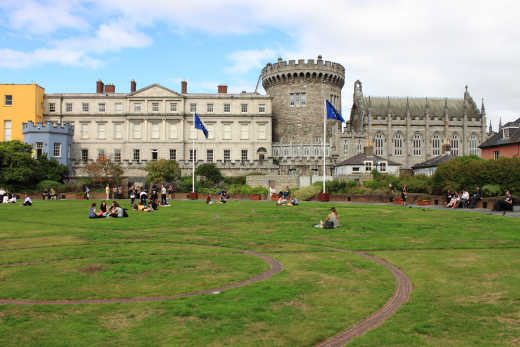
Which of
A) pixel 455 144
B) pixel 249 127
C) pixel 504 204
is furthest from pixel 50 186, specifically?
pixel 455 144

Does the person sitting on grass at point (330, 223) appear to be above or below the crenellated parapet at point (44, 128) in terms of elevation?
below

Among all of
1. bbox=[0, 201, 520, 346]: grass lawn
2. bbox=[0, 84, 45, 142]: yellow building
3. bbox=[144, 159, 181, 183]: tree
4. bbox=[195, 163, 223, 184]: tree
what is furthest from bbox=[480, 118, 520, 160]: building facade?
bbox=[0, 84, 45, 142]: yellow building

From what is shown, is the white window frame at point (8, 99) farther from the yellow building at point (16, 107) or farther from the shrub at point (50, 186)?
the shrub at point (50, 186)

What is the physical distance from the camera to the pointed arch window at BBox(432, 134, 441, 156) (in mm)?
79250

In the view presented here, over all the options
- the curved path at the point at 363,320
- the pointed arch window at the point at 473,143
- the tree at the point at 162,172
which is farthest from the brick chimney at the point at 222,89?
the curved path at the point at 363,320

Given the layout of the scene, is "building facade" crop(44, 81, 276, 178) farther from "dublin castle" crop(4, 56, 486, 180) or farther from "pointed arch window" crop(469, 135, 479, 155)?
"pointed arch window" crop(469, 135, 479, 155)

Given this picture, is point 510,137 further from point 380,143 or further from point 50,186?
point 50,186

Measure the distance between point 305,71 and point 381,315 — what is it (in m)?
73.9

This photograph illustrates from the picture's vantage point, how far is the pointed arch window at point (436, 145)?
79.2 metres

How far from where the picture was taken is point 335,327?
6898 millimetres

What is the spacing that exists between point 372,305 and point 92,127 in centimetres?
7234

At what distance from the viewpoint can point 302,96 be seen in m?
79.5

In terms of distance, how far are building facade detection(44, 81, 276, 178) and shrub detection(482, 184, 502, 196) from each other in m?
41.9

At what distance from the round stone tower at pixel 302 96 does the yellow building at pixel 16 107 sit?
39831 millimetres
